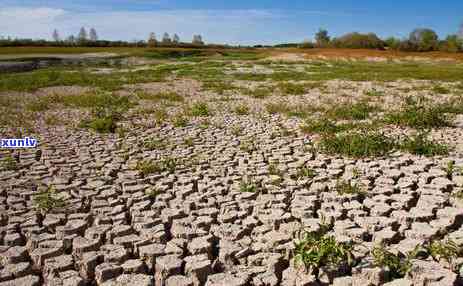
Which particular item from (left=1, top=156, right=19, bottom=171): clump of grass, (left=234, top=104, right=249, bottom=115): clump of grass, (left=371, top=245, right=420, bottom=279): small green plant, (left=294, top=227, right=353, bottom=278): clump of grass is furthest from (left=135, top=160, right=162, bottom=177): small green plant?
(left=234, top=104, right=249, bottom=115): clump of grass

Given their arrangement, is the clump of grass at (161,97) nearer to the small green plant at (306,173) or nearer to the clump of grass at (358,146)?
the clump of grass at (358,146)

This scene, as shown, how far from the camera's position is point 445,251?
3805mm

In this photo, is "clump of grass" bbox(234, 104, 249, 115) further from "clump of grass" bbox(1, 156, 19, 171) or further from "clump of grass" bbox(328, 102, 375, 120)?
"clump of grass" bbox(1, 156, 19, 171)

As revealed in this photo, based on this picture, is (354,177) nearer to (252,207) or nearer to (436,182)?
(436,182)

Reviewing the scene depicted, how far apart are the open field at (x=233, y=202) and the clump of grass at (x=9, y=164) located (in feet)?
0.15

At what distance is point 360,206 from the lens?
4945mm

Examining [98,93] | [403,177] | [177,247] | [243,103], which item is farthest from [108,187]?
[98,93]

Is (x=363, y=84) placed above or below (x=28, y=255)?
above

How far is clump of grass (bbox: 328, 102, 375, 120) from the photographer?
37.0 feet

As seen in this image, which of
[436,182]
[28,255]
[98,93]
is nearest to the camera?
[28,255]

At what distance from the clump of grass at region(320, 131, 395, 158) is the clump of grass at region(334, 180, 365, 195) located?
65.4 inches

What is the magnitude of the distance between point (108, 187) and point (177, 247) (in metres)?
2.18

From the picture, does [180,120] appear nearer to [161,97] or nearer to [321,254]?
[161,97]

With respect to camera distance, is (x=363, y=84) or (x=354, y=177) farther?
(x=363, y=84)
